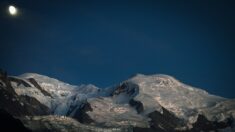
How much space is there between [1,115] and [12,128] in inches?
370

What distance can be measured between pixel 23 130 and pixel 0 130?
12.4 metres

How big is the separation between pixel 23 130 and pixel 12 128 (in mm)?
5697

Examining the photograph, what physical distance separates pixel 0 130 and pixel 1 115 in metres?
13.0

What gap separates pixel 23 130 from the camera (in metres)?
197

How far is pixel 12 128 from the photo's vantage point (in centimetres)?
19312

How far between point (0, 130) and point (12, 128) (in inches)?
270

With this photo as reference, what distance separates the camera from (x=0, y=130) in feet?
614

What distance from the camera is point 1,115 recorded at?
653 ft
